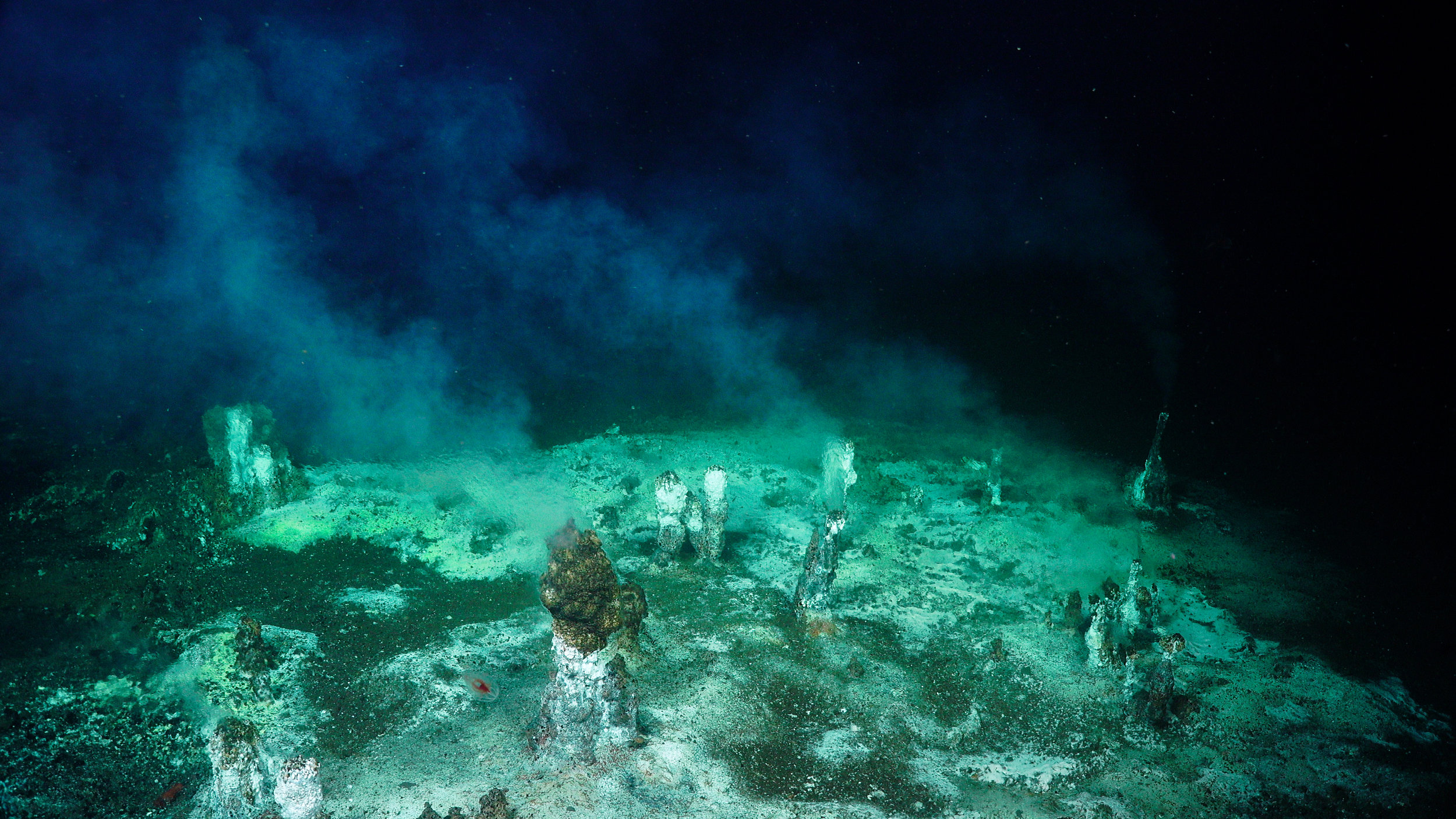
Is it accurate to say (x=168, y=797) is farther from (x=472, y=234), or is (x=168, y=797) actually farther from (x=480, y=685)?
(x=472, y=234)

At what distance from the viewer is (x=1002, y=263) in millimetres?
14766

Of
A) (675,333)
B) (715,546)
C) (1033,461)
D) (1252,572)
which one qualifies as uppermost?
(675,333)

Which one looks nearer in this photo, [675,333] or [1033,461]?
[1033,461]

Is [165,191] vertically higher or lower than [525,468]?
higher

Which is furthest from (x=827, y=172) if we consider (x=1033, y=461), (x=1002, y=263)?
(x=1033, y=461)

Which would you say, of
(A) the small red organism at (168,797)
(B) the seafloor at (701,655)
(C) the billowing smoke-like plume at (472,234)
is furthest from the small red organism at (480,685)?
(C) the billowing smoke-like plume at (472,234)

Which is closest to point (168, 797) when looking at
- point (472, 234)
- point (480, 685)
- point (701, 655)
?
point (480, 685)

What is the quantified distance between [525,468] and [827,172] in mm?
7987

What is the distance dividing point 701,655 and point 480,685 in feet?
6.50

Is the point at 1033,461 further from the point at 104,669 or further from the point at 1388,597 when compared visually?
the point at 104,669

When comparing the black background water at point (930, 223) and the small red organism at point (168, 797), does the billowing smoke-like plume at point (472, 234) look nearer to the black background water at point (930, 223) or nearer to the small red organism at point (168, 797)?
the black background water at point (930, 223)

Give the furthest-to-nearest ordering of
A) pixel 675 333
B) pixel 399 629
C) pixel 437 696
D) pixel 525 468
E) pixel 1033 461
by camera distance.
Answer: pixel 675 333 → pixel 1033 461 → pixel 525 468 → pixel 399 629 → pixel 437 696

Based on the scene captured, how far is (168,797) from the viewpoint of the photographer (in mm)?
5664

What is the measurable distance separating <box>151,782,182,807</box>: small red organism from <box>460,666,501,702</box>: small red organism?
209 cm
